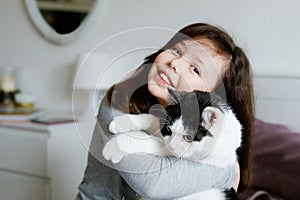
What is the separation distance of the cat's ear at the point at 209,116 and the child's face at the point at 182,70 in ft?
0.19

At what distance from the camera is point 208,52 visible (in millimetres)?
968

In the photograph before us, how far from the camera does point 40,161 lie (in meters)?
2.12

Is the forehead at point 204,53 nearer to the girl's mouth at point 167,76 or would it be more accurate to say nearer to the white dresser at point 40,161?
the girl's mouth at point 167,76

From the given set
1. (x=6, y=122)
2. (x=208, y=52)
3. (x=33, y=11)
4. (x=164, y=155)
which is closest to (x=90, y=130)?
(x=164, y=155)

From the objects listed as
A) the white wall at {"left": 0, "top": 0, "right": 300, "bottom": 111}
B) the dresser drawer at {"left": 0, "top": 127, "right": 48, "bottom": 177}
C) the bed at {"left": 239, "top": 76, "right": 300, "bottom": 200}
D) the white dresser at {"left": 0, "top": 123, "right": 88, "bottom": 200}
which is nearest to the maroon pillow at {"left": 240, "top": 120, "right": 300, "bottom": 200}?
the bed at {"left": 239, "top": 76, "right": 300, "bottom": 200}

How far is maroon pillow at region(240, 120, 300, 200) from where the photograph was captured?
151cm

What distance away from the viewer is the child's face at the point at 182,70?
0.90m

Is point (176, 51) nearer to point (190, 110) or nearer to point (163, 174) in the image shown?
point (190, 110)

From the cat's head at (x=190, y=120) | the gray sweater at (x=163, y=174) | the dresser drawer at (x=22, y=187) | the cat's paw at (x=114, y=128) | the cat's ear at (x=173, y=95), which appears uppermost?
the cat's ear at (x=173, y=95)

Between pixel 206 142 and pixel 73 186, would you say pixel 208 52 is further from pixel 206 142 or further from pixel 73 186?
pixel 73 186

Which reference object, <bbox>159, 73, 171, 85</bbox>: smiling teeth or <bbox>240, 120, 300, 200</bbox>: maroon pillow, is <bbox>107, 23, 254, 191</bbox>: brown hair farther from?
<bbox>240, 120, 300, 200</bbox>: maroon pillow

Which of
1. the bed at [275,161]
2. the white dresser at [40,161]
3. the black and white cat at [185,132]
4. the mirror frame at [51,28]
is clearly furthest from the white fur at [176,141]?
the mirror frame at [51,28]

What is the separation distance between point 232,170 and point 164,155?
6.4 inches

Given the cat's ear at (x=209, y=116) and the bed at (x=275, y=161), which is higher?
the cat's ear at (x=209, y=116)
